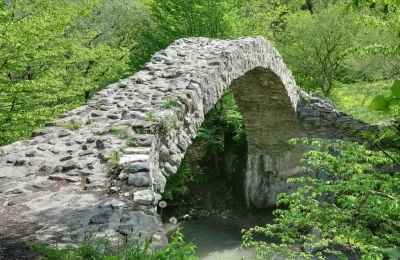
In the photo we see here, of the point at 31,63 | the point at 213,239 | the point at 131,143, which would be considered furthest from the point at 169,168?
the point at 213,239

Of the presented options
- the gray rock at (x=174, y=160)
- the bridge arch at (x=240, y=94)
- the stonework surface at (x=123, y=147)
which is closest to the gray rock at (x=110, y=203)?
the stonework surface at (x=123, y=147)

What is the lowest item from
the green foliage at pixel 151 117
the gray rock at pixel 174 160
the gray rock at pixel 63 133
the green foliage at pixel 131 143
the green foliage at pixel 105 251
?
the green foliage at pixel 105 251

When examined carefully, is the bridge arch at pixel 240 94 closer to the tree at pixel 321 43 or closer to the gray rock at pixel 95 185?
the gray rock at pixel 95 185

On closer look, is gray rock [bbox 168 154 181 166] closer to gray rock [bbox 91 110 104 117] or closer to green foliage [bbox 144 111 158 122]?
green foliage [bbox 144 111 158 122]

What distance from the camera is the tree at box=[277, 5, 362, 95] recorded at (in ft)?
39.9

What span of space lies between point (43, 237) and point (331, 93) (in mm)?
11262

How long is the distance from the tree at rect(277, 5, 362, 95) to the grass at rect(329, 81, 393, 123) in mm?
713

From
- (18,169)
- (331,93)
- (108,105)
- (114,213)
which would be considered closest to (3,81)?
(108,105)

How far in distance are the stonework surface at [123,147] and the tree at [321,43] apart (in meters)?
4.09

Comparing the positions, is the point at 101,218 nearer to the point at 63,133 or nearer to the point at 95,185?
the point at 95,185

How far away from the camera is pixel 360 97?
33.3ft

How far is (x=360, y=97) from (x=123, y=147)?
7899 millimetres

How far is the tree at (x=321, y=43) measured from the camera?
478 inches

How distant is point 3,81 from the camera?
23.9ft
